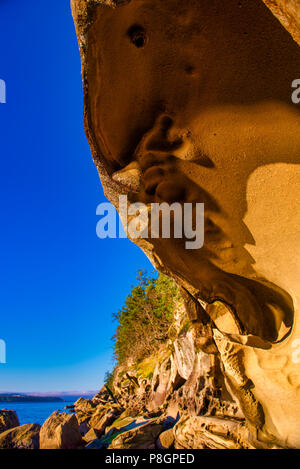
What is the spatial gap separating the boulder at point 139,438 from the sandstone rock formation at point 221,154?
4599 millimetres

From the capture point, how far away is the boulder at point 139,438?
6770mm

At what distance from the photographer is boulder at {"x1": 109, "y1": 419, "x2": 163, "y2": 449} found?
6.77 metres

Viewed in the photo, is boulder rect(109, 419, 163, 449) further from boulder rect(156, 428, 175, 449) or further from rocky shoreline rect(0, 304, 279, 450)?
boulder rect(156, 428, 175, 449)

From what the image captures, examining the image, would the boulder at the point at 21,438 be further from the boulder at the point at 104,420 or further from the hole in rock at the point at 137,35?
the hole in rock at the point at 137,35

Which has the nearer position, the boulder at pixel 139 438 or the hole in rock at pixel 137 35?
the hole in rock at pixel 137 35

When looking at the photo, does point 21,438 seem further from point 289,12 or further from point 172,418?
point 289,12

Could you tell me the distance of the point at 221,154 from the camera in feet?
8.39

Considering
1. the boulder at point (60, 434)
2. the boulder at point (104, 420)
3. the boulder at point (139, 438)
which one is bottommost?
the boulder at point (104, 420)

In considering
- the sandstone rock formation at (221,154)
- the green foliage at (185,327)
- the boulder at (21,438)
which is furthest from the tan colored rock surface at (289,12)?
the boulder at (21,438)

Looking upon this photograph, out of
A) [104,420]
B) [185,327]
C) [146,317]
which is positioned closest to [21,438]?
[104,420]

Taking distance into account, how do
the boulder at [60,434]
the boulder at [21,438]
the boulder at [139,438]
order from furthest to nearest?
the boulder at [21,438] → the boulder at [60,434] → the boulder at [139,438]

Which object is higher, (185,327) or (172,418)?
(185,327)

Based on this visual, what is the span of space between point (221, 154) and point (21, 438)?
1372cm

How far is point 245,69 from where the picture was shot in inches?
85.3
